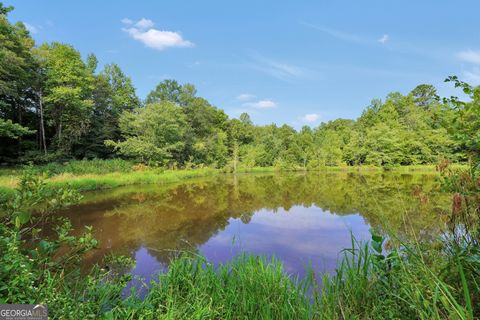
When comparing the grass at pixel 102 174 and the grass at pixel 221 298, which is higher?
the grass at pixel 221 298

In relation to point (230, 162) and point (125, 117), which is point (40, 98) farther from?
point (230, 162)

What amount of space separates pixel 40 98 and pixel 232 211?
1894 cm

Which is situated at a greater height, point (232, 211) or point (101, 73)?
point (101, 73)

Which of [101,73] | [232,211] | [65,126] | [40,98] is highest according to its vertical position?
[101,73]

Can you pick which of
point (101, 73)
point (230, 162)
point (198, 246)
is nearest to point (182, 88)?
point (101, 73)

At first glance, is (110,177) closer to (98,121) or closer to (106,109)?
(98,121)

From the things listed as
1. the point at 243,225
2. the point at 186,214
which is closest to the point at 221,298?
the point at 243,225

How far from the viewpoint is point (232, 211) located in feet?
30.0

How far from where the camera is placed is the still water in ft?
14.5

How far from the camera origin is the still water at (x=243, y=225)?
14.5 ft

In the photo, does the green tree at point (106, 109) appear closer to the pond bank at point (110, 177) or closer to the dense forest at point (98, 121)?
the dense forest at point (98, 121)

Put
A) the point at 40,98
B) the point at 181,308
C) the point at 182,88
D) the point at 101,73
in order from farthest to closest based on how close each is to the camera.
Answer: the point at 182,88
the point at 101,73
the point at 40,98
the point at 181,308

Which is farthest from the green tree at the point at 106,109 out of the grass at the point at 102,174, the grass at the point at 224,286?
the grass at the point at 224,286

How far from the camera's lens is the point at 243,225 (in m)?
7.11
